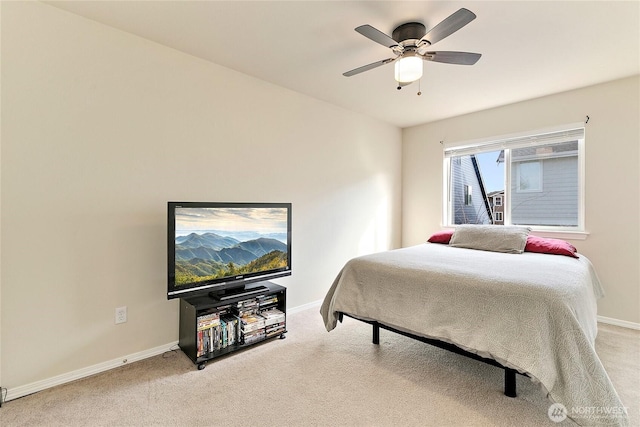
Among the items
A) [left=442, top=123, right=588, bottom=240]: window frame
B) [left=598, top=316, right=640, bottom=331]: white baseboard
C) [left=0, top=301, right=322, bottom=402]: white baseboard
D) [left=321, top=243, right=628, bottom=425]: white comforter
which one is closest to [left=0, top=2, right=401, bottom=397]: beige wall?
[left=0, top=301, right=322, bottom=402]: white baseboard

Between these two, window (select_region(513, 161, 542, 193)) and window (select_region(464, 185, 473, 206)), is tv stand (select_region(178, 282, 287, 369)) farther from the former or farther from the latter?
window (select_region(513, 161, 542, 193))

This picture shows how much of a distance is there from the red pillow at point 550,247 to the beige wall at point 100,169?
2.65 metres

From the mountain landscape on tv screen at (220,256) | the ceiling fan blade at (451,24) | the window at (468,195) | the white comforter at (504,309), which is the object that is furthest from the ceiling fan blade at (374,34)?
Answer: the window at (468,195)

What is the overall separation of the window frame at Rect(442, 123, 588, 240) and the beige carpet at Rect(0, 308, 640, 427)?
4.35ft

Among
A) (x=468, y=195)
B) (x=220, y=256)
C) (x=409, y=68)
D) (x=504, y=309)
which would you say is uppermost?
(x=409, y=68)

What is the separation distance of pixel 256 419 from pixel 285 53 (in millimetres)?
2640

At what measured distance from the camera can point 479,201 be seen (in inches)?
165

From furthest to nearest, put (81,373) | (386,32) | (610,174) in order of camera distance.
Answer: (610,174) → (386,32) → (81,373)

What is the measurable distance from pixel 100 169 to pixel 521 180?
4.48m

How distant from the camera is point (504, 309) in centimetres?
174

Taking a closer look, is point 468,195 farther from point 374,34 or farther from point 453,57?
point 374,34

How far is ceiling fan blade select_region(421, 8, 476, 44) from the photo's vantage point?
5.17 feet

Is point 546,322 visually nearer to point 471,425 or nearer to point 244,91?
point 471,425

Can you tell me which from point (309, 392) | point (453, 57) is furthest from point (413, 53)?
point (309, 392)
